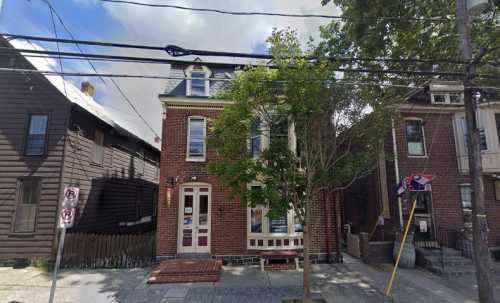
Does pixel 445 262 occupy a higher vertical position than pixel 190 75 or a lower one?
lower

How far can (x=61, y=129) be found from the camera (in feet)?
33.2

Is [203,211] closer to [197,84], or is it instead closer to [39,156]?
[197,84]

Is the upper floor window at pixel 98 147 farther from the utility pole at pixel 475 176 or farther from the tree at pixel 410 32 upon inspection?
the utility pole at pixel 475 176

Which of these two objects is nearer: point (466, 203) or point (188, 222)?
point (188, 222)

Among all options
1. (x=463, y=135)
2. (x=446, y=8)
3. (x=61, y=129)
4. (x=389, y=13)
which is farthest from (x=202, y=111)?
(x=463, y=135)

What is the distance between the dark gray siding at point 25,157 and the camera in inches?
370

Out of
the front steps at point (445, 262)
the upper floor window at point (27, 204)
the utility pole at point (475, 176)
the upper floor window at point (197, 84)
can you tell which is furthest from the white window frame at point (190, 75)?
the front steps at point (445, 262)

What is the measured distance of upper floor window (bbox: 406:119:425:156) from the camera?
38.7 feet

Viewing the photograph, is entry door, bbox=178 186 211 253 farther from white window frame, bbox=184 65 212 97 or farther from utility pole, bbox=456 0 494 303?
utility pole, bbox=456 0 494 303

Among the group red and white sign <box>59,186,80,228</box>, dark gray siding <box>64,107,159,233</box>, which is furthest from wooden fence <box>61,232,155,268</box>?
red and white sign <box>59,186,80,228</box>

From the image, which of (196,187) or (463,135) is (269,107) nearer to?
(196,187)

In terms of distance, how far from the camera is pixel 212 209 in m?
10.2

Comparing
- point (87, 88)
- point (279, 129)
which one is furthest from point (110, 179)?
point (279, 129)

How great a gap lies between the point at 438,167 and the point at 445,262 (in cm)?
422
